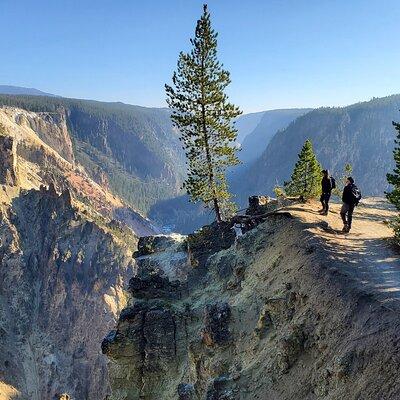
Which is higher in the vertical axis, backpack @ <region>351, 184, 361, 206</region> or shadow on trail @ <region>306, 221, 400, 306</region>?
backpack @ <region>351, 184, 361, 206</region>

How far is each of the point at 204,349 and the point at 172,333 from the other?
15.3ft

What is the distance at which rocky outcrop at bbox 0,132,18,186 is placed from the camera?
595ft

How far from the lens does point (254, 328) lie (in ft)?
70.8

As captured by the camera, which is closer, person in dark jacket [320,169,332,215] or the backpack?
the backpack

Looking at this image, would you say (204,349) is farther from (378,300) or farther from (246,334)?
(378,300)

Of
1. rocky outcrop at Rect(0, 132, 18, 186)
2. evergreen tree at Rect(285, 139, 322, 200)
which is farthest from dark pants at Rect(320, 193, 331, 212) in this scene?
rocky outcrop at Rect(0, 132, 18, 186)

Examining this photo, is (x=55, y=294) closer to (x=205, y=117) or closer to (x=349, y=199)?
(x=205, y=117)

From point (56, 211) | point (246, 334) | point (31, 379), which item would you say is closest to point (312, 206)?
point (246, 334)

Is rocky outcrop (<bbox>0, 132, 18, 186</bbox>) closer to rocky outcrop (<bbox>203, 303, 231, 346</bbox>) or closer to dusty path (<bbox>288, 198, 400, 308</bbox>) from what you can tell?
dusty path (<bbox>288, 198, 400, 308</bbox>)

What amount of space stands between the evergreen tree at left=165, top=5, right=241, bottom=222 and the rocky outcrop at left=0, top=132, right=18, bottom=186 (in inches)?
6297

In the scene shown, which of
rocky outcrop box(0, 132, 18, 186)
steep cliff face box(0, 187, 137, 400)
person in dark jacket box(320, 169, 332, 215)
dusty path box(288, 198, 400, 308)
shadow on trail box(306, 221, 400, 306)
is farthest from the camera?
rocky outcrop box(0, 132, 18, 186)

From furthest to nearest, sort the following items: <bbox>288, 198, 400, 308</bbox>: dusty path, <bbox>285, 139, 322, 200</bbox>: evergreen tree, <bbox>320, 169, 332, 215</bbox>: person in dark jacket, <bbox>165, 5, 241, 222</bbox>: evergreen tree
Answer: <bbox>285, 139, 322, 200</bbox>: evergreen tree
<bbox>165, 5, 241, 222</bbox>: evergreen tree
<bbox>320, 169, 332, 215</bbox>: person in dark jacket
<bbox>288, 198, 400, 308</bbox>: dusty path

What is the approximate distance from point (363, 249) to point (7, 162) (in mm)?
184361

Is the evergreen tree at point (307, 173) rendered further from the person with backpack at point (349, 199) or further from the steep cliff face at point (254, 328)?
the person with backpack at point (349, 199)
